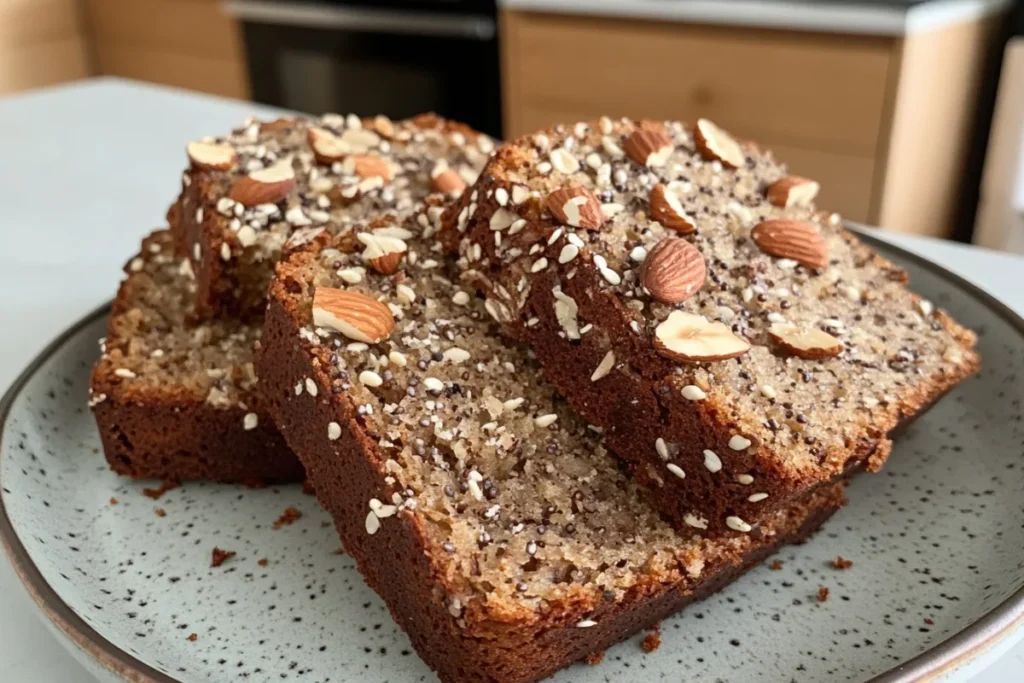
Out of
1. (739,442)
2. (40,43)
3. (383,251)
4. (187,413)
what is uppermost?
(383,251)

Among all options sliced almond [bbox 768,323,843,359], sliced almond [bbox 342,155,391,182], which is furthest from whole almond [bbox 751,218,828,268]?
sliced almond [bbox 342,155,391,182]

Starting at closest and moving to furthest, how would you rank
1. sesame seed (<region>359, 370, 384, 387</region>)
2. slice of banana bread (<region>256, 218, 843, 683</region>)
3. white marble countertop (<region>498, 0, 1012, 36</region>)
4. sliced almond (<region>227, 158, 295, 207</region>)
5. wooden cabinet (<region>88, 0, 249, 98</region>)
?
slice of banana bread (<region>256, 218, 843, 683</region>) < sesame seed (<region>359, 370, 384, 387</region>) < sliced almond (<region>227, 158, 295, 207</region>) < white marble countertop (<region>498, 0, 1012, 36</region>) < wooden cabinet (<region>88, 0, 249, 98</region>)

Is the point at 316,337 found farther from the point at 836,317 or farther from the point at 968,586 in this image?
the point at 968,586

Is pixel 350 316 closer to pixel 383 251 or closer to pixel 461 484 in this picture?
pixel 383 251

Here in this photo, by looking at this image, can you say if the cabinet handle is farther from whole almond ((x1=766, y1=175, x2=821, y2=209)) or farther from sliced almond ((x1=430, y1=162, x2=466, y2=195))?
whole almond ((x1=766, y1=175, x2=821, y2=209))

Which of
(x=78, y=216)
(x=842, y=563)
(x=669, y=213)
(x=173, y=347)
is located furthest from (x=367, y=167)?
(x=78, y=216)

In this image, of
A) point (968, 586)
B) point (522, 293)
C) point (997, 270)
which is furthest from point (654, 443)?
point (997, 270)
